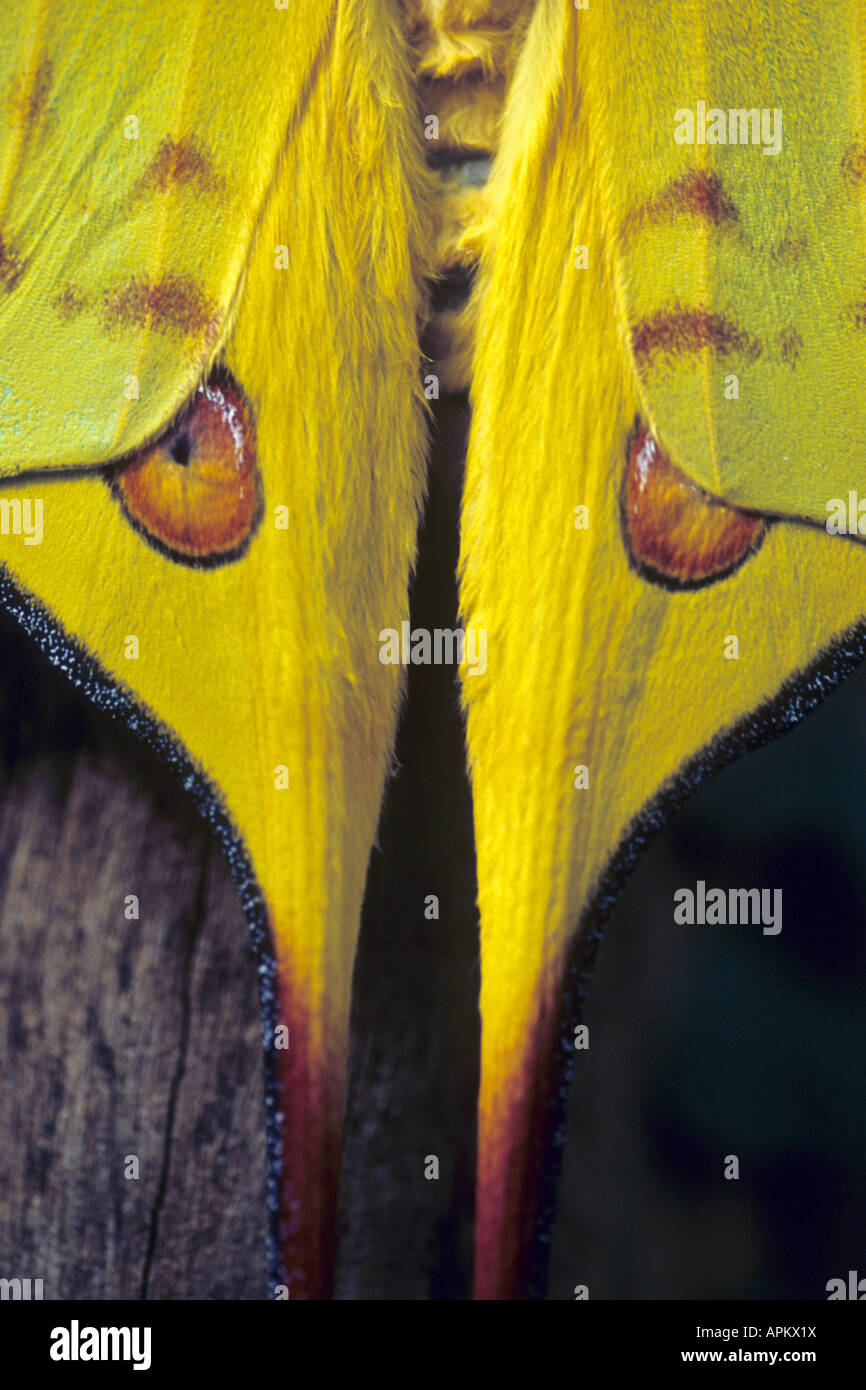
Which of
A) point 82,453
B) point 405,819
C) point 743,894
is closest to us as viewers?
point 82,453

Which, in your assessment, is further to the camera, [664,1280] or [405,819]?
[664,1280]

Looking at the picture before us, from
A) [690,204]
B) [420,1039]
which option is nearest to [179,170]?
[690,204]

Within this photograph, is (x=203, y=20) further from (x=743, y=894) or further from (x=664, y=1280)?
(x=664, y=1280)

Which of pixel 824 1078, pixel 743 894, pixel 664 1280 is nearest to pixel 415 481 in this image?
pixel 743 894

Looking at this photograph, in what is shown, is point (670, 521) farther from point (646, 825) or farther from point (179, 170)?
point (179, 170)

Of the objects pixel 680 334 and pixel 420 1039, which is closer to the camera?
pixel 680 334
